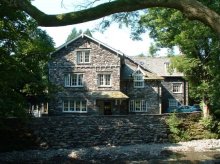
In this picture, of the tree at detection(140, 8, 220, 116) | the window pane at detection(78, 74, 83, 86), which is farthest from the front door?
the tree at detection(140, 8, 220, 116)

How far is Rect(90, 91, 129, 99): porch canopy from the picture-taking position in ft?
133

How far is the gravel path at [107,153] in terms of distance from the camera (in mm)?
24391

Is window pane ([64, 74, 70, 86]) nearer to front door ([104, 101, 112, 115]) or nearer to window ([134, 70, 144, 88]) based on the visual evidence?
front door ([104, 101, 112, 115])

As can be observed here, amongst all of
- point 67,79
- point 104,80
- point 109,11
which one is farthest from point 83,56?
point 109,11

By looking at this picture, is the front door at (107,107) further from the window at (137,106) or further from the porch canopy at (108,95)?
the window at (137,106)

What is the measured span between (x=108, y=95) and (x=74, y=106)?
154 inches

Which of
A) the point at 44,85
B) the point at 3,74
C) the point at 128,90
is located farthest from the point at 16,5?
the point at 128,90

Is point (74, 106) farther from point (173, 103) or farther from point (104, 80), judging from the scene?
point (173, 103)

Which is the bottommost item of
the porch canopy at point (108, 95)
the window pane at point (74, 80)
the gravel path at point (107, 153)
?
the gravel path at point (107, 153)

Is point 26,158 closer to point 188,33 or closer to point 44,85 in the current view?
point 44,85

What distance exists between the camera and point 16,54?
20.3 m

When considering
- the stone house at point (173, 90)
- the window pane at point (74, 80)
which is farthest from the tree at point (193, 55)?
the stone house at point (173, 90)

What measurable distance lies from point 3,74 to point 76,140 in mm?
12457

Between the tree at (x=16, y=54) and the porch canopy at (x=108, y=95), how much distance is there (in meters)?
18.9
